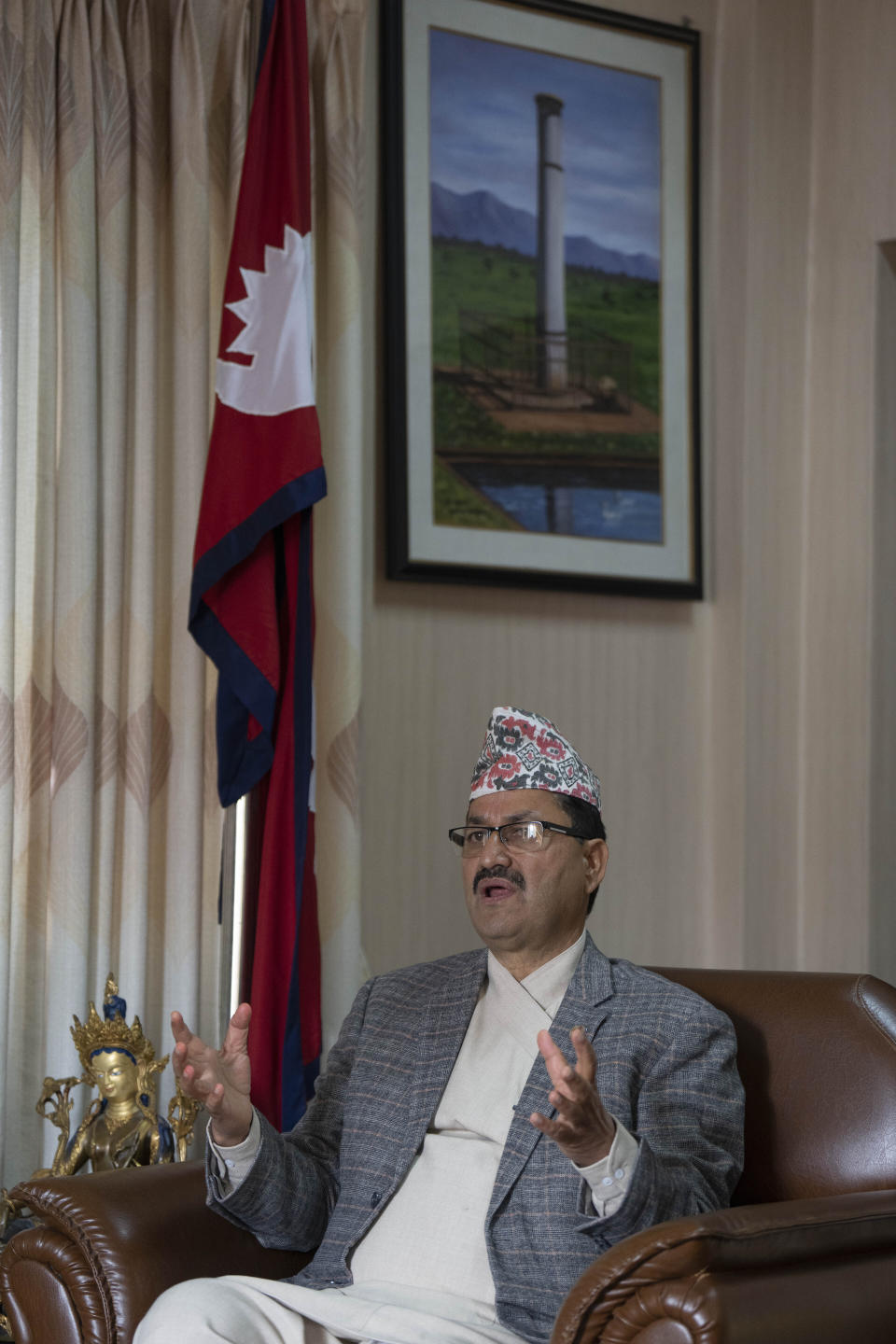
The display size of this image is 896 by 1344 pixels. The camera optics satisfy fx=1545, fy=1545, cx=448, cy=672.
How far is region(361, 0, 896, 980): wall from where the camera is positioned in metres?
3.98

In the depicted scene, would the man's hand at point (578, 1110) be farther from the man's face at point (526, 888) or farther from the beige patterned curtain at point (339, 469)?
the beige patterned curtain at point (339, 469)

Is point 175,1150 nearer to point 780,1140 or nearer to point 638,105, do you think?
point 780,1140

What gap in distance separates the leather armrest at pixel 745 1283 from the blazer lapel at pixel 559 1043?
35 cm

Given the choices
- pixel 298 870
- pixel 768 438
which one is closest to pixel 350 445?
pixel 298 870

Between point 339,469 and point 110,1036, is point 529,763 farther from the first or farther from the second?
point 339,469

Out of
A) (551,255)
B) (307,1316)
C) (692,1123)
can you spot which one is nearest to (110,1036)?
(307,1316)

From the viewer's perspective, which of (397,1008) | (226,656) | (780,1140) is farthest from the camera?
(226,656)

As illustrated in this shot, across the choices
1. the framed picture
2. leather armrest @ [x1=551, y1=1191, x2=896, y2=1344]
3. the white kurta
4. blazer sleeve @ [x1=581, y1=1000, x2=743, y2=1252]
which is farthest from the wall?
leather armrest @ [x1=551, y1=1191, x2=896, y2=1344]

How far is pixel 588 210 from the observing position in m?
3.96

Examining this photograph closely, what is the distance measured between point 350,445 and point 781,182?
59.3 inches

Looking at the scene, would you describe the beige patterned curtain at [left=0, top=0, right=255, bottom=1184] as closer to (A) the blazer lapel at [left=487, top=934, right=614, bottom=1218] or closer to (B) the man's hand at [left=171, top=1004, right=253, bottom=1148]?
(B) the man's hand at [left=171, top=1004, right=253, bottom=1148]

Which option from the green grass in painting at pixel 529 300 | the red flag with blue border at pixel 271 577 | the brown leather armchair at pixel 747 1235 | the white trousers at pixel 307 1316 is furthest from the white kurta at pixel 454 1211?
the green grass in painting at pixel 529 300

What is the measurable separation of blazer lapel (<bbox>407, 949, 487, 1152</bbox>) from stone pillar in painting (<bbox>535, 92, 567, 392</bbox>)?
5.96 feet

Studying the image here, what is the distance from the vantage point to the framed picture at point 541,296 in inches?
145
